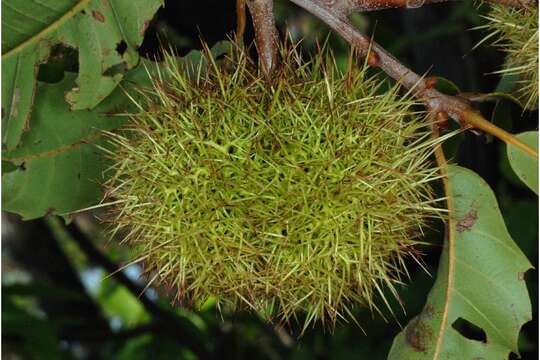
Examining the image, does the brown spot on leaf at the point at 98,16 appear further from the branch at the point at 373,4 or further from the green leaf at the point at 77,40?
the branch at the point at 373,4

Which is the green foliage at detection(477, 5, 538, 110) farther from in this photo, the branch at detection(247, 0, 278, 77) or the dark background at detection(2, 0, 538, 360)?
the dark background at detection(2, 0, 538, 360)

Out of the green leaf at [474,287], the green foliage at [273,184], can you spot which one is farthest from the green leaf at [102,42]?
the green leaf at [474,287]

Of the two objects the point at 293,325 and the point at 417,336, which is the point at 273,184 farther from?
the point at 293,325

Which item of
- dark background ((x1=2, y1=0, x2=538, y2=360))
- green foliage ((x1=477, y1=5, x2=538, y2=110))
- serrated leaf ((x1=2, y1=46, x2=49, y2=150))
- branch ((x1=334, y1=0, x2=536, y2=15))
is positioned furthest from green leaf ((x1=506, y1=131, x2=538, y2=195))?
dark background ((x1=2, y1=0, x2=538, y2=360))

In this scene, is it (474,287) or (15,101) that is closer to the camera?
(15,101)

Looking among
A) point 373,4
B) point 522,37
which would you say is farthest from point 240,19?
point 522,37

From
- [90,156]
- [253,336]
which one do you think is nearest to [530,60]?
[90,156]

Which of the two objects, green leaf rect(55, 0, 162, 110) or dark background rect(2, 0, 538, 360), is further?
dark background rect(2, 0, 538, 360)

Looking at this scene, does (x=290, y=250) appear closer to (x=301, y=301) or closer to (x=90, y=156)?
(x=301, y=301)
